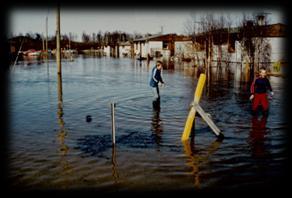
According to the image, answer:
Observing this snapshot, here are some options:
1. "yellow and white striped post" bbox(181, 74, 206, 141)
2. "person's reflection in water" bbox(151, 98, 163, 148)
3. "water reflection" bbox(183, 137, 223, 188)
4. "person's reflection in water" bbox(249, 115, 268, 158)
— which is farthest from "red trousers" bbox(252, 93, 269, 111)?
"yellow and white striped post" bbox(181, 74, 206, 141)

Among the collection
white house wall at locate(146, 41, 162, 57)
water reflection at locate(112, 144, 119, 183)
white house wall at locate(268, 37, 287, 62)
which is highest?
white house wall at locate(146, 41, 162, 57)

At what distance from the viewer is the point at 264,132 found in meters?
10.5

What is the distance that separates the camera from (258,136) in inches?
396

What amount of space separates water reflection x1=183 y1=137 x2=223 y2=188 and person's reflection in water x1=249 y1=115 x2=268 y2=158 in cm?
80

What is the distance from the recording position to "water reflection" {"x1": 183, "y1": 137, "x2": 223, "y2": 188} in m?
7.04

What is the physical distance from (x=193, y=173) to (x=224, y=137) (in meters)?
3.01

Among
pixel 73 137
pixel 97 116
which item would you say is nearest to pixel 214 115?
pixel 97 116

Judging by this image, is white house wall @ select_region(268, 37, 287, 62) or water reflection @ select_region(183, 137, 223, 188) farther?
white house wall @ select_region(268, 37, 287, 62)

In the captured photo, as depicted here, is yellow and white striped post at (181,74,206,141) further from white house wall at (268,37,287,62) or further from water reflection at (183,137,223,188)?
white house wall at (268,37,287,62)

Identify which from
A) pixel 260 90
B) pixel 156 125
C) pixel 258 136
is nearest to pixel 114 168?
pixel 156 125

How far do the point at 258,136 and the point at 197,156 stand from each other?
2.57 metres

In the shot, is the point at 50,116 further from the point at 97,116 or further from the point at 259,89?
the point at 259,89

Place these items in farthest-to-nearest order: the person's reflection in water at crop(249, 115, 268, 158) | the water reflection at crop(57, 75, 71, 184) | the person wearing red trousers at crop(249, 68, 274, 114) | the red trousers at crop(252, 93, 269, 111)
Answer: the red trousers at crop(252, 93, 269, 111)
the person wearing red trousers at crop(249, 68, 274, 114)
the person's reflection in water at crop(249, 115, 268, 158)
the water reflection at crop(57, 75, 71, 184)

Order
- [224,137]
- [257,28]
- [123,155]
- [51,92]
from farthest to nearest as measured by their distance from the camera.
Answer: [257,28] < [51,92] < [224,137] < [123,155]
